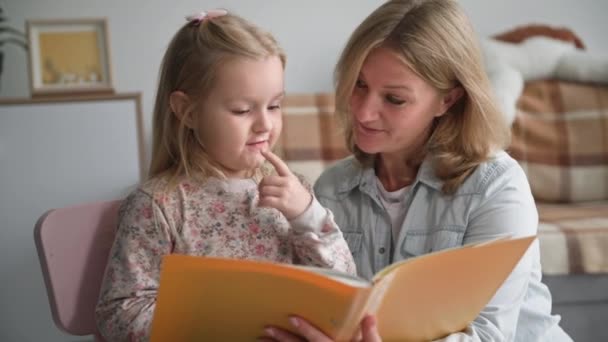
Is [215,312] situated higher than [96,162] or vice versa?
[215,312]

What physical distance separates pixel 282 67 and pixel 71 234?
46 centimetres

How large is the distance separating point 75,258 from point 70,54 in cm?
165

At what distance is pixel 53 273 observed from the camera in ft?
3.75

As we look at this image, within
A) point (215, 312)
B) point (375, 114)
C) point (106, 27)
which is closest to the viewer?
point (215, 312)

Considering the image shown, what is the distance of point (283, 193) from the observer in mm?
1063

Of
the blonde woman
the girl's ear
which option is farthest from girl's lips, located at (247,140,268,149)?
the blonde woman

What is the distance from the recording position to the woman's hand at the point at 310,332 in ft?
2.90

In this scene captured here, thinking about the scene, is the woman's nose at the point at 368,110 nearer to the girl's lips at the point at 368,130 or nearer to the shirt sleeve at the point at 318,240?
the girl's lips at the point at 368,130

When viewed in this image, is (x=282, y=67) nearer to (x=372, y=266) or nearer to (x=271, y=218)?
(x=271, y=218)

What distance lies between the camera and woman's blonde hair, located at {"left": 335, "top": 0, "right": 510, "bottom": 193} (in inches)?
49.6

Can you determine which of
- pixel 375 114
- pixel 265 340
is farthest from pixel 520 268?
pixel 265 340

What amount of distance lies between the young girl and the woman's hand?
0.70 feet

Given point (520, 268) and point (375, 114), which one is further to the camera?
point (375, 114)

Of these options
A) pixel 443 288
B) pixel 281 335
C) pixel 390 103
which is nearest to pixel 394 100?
pixel 390 103
